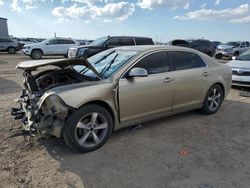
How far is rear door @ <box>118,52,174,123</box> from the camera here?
411cm

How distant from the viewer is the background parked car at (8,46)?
995 inches

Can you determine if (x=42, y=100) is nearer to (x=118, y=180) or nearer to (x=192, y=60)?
(x=118, y=180)

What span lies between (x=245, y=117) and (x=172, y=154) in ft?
8.74

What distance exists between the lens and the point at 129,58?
434 cm

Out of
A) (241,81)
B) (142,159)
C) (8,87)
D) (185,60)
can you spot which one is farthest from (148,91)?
(8,87)

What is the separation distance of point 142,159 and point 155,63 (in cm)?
178

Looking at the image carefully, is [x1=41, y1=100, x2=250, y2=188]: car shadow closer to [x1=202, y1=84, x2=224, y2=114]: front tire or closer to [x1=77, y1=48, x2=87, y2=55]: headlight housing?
[x1=202, y1=84, x2=224, y2=114]: front tire

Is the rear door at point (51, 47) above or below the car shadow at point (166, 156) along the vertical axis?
above

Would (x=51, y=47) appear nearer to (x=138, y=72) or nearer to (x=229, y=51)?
(x=229, y=51)

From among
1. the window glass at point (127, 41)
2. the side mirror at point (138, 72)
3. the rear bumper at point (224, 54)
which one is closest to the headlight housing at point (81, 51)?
the window glass at point (127, 41)

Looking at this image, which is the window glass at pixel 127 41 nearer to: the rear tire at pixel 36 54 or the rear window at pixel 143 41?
the rear window at pixel 143 41

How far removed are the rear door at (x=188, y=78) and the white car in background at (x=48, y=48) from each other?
54.6 feet

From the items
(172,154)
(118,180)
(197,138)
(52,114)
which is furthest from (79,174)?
(197,138)

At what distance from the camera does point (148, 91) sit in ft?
14.3
